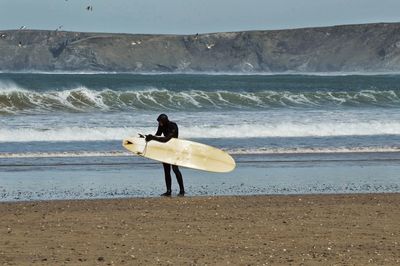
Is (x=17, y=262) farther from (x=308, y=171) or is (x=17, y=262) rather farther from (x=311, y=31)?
(x=311, y=31)

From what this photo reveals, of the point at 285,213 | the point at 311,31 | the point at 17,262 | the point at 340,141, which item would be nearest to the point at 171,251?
the point at 17,262

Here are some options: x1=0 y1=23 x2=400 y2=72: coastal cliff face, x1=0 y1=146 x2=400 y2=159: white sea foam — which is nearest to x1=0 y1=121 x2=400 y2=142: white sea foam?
x1=0 y1=146 x2=400 y2=159: white sea foam

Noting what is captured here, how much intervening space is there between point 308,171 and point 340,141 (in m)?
6.23

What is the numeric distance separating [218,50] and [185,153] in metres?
131

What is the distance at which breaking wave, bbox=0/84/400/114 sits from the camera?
33.1 metres

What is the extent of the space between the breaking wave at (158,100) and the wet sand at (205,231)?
19.9 metres

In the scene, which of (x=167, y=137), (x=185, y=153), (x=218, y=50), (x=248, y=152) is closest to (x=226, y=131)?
(x=248, y=152)

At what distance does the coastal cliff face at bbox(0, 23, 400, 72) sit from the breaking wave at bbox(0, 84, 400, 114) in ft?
305

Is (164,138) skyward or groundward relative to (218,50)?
groundward

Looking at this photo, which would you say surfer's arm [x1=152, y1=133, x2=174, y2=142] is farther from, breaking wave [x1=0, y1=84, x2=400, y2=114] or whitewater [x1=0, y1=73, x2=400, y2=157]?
breaking wave [x1=0, y1=84, x2=400, y2=114]

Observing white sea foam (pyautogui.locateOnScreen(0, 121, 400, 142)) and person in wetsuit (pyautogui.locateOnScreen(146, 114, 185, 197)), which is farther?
white sea foam (pyautogui.locateOnScreen(0, 121, 400, 142))

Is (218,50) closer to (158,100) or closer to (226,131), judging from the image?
(158,100)

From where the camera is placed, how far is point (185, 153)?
1366cm

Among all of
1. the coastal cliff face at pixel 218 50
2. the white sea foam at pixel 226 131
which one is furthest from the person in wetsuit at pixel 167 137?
the coastal cliff face at pixel 218 50
